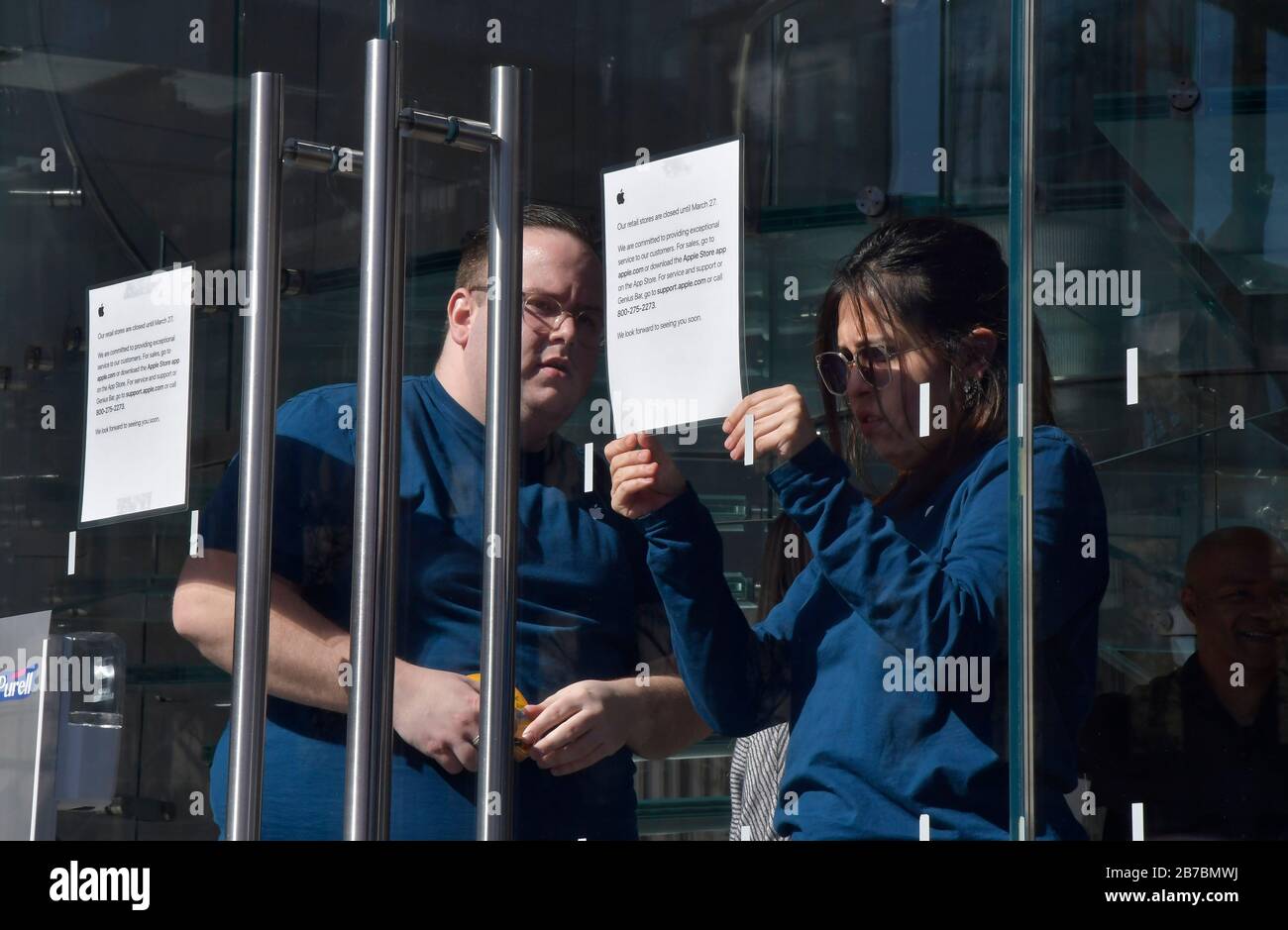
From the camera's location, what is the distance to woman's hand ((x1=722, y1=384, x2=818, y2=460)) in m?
2.02

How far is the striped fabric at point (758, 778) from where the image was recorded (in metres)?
2.04

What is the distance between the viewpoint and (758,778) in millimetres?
2049

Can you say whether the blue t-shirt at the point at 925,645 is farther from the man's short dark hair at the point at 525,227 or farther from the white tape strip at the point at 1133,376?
the man's short dark hair at the point at 525,227

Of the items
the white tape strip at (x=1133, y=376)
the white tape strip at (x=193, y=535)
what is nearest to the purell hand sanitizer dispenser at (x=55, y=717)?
the white tape strip at (x=193, y=535)

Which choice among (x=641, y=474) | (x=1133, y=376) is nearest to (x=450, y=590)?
(x=641, y=474)

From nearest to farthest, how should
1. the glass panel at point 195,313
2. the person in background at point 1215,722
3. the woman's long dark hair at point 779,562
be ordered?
the person in background at point 1215,722
the woman's long dark hair at point 779,562
the glass panel at point 195,313

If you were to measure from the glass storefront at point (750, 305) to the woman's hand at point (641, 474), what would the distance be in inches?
1.2

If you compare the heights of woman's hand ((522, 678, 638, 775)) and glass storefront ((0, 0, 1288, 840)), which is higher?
glass storefront ((0, 0, 1288, 840))

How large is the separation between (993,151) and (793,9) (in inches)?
12.6

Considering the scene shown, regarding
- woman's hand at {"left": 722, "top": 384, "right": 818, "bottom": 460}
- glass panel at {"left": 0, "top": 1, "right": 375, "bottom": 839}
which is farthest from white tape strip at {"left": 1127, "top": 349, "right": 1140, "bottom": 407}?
glass panel at {"left": 0, "top": 1, "right": 375, "bottom": 839}

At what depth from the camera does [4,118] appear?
2.44 meters

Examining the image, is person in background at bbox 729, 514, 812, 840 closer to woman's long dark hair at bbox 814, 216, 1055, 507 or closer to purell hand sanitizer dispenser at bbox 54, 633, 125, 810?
woman's long dark hair at bbox 814, 216, 1055, 507
